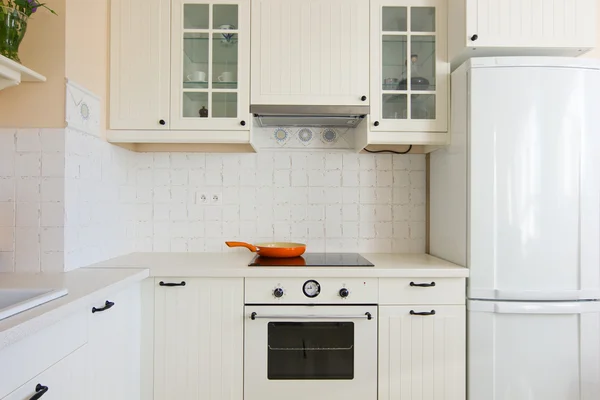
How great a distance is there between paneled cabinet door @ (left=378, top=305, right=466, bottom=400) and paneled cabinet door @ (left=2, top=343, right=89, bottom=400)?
1.27 meters

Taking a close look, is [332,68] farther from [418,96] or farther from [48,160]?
[48,160]

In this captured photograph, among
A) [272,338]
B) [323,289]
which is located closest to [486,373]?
[323,289]

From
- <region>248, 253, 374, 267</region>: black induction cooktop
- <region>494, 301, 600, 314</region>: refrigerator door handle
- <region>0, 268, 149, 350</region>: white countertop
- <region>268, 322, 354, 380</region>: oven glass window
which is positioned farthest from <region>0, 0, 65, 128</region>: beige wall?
<region>494, 301, 600, 314</region>: refrigerator door handle

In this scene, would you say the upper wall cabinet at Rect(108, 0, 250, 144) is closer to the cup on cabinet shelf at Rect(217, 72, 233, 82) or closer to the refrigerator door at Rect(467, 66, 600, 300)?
the cup on cabinet shelf at Rect(217, 72, 233, 82)

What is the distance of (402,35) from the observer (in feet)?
7.07

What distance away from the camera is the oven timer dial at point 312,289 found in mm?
1907

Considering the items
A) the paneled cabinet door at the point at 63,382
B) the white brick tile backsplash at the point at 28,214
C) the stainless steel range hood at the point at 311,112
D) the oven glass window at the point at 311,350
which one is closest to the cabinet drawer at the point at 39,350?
the paneled cabinet door at the point at 63,382

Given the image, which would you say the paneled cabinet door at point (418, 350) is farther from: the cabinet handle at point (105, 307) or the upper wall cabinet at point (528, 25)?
the upper wall cabinet at point (528, 25)

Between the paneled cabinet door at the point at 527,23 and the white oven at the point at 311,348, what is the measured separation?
1.42m

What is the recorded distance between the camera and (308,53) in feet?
6.96

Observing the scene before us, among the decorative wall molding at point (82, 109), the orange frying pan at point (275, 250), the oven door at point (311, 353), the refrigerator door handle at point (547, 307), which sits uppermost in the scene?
the decorative wall molding at point (82, 109)

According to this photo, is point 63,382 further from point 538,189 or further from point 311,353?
point 538,189

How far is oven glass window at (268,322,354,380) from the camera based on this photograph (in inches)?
75.5

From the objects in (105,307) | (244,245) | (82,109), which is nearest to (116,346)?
(105,307)
